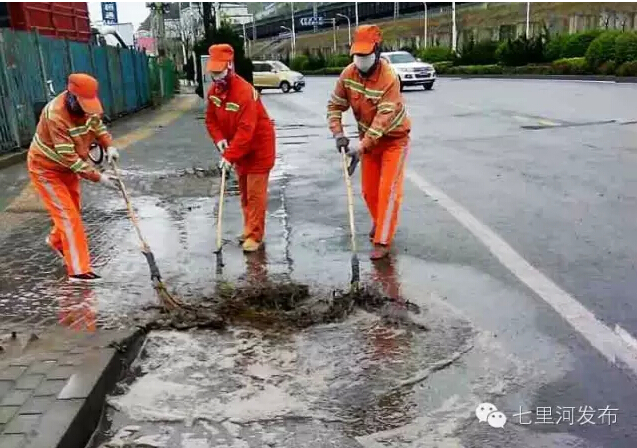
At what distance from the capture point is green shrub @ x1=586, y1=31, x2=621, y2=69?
3222cm

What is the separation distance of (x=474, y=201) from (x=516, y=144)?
4.54 m

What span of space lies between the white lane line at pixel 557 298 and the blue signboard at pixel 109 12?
128ft

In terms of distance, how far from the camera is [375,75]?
5.94 m

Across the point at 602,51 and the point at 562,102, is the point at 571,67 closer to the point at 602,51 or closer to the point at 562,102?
the point at 602,51

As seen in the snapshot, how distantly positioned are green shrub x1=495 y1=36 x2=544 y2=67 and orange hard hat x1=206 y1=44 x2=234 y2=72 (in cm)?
3857

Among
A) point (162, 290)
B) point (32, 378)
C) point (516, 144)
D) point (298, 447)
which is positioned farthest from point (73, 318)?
point (516, 144)

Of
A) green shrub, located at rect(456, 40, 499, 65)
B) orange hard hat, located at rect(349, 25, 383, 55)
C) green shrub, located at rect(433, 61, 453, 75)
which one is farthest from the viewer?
green shrub, located at rect(433, 61, 453, 75)

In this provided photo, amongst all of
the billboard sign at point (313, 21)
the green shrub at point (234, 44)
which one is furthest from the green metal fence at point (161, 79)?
the billboard sign at point (313, 21)

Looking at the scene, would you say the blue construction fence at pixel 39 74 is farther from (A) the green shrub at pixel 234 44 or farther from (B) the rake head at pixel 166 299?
(B) the rake head at pixel 166 299

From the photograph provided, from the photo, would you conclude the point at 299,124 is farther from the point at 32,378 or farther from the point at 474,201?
the point at 32,378

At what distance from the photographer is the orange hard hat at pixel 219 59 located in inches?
236

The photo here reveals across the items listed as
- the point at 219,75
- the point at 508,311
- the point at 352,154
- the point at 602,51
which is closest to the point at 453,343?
the point at 508,311

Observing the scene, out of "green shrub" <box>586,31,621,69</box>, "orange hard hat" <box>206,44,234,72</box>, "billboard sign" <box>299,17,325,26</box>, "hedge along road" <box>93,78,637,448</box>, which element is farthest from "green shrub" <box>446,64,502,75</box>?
"billboard sign" <box>299,17,325,26</box>

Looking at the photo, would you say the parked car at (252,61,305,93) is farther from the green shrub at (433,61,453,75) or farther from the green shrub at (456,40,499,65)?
the green shrub at (456,40,499,65)
